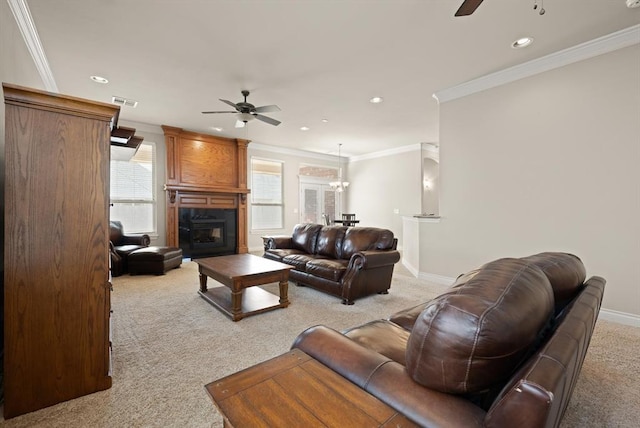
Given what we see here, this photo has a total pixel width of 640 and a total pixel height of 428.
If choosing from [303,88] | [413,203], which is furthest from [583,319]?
[413,203]

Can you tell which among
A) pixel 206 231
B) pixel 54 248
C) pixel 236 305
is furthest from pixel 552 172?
pixel 206 231

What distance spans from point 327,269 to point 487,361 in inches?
112

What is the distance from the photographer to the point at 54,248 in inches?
64.6

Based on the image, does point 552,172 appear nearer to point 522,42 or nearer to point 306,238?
point 522,42

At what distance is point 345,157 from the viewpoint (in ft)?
31.6

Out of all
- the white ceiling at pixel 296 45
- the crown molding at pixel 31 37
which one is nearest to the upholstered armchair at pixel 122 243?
the white ceiling at pixel 296 45

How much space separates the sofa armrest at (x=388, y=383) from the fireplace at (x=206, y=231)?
19.4 ft

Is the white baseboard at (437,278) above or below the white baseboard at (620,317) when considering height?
above

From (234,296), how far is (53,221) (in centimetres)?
163

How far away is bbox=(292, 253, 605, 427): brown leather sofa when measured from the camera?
2.16ft

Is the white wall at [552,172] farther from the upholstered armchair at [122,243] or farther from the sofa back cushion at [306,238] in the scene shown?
the upholstered armchair at [122,243]

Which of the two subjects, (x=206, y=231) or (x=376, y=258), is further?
(x=206, y=231)

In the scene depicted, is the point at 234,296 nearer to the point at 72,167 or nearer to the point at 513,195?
the point at 72,167

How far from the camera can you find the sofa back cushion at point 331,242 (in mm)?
4379
